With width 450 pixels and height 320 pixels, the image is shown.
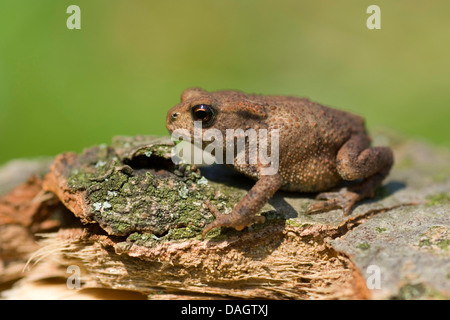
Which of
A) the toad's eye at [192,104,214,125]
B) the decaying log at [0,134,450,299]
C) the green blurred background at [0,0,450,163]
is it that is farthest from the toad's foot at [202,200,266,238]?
the green blurred background at [0,0,450,163]

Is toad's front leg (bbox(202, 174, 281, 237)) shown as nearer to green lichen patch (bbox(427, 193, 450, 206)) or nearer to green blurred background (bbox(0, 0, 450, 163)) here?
green lichen patch (bbox(427, 193, 450, 206))

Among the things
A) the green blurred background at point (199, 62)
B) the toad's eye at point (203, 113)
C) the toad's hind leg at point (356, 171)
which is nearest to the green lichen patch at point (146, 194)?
the toad's eye at point (203, 113)

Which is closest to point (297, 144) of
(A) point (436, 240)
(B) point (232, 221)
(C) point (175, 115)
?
(B) point (232, 221)

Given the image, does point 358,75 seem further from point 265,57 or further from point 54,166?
point 54,166

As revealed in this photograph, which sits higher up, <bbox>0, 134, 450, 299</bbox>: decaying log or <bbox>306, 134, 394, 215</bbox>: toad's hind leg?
<bbox>306, 134, 394, 215</bbox>: toad's hind leg

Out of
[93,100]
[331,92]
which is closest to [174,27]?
[93,100]

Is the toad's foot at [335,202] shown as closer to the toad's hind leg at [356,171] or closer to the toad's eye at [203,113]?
the toad's hind leg at [356,171]

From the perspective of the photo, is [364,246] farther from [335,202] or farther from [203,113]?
[203,113]
